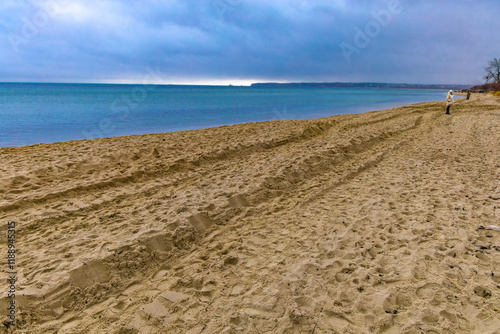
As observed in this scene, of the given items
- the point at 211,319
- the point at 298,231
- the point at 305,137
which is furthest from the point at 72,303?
the point at 305,137

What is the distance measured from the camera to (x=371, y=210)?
4707 millimetres

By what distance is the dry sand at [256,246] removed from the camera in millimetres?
2668

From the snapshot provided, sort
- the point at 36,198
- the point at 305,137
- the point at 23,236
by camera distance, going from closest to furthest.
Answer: the point at 23,236 → the point at 36,198 → the point at 305,137

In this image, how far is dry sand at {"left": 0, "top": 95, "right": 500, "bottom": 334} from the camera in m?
2.67

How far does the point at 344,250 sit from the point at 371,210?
56.2 inches

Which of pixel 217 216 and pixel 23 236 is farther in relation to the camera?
pixel 217 216

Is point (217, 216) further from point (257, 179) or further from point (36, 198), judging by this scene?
point (36, 198)

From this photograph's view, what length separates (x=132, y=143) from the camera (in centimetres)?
1029

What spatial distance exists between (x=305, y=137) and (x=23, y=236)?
9.41 metres

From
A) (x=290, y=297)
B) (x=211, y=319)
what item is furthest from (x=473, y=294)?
(x=211, y=319)

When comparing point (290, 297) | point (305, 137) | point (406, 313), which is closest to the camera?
point (406, 313)

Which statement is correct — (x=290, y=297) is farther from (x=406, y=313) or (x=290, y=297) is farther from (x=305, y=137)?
(x=305, y=137)

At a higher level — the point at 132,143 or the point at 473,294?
the point at 132,143

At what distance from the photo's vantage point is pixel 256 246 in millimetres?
3875
